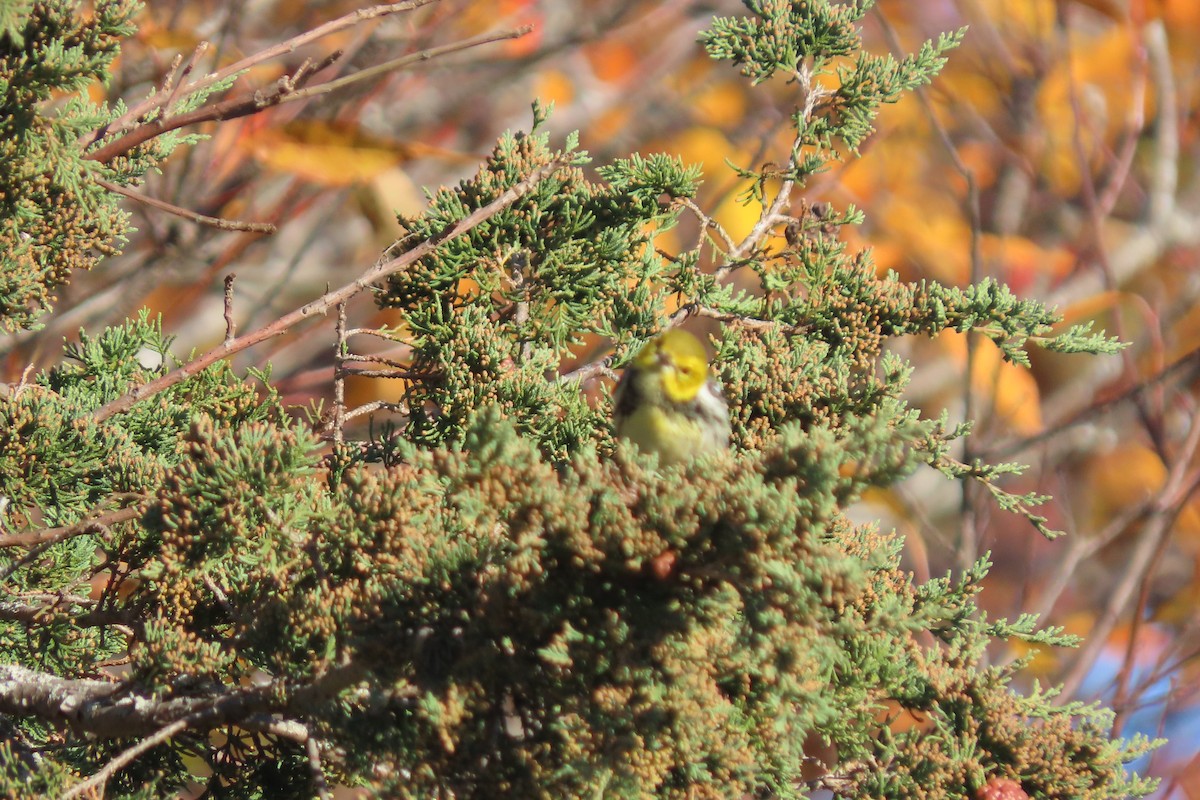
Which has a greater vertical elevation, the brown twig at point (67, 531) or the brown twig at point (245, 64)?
the brown twig at point (245, 64)

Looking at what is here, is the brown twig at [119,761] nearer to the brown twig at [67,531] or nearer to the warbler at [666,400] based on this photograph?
the brown twig at [67,531]

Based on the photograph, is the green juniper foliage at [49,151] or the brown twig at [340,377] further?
the brown twig at [340,377]

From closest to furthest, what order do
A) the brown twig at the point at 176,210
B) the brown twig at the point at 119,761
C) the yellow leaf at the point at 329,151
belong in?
the brown twig at the point at 119,761 < the brown twig at the point at 176,210 < the yellow leaf at the point at 329,151

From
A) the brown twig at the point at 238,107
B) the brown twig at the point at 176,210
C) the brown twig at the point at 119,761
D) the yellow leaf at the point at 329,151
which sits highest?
the yellow leaf at the point at 329,151

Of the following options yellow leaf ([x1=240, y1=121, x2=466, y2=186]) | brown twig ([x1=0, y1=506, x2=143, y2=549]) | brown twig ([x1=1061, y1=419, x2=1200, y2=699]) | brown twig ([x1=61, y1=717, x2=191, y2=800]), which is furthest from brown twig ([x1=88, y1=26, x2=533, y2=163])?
brown twig ([x1=1061, y1=419, x2=1200, y2=699])

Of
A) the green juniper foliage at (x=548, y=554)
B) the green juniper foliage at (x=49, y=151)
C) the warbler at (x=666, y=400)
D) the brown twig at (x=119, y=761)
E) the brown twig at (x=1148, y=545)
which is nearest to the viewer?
the green juniper foliage at (x=548, y=554)

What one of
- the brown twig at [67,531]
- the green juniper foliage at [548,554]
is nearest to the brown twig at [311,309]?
the green juniper foliage at [548,554]

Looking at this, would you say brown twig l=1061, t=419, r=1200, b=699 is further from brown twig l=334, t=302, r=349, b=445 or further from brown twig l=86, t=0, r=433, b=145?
brown twig l=86, t=0, r=433, b=145

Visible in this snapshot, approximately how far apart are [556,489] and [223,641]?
2.11 ft

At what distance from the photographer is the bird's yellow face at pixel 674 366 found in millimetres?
2008

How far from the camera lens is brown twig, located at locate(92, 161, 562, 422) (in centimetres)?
175

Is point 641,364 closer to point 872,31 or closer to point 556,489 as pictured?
point 556,489

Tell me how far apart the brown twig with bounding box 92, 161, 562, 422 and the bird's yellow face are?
0.36 m

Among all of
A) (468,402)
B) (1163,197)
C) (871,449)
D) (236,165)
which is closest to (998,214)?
(1163,197)
